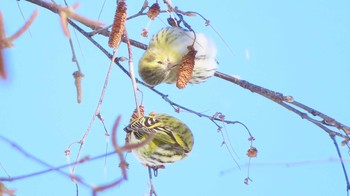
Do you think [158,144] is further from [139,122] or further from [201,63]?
[201,63]

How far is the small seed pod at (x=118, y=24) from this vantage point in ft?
6.03

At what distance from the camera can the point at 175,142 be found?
253 cm

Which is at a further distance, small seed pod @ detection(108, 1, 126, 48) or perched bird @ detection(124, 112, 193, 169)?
perched bird @ detection(124, 112, 193, 169)

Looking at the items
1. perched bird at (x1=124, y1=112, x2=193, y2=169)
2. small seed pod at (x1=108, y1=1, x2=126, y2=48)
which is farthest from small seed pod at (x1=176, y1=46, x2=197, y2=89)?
small seed pod at (x1=108, y1=1, x2=126, y2=48)

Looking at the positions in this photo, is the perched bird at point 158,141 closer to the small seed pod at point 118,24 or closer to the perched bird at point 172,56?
the perched bird at point 172,56

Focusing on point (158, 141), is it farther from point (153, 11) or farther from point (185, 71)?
point (153, 11)

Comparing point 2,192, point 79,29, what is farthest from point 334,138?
point 2,192

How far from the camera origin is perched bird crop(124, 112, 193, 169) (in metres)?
2.37

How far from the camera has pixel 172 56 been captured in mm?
2848

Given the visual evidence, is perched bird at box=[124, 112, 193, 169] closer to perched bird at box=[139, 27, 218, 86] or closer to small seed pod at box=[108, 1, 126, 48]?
perched bird at box=[139, 27, 218, 86]

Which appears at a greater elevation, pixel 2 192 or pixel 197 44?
pixel 197 44

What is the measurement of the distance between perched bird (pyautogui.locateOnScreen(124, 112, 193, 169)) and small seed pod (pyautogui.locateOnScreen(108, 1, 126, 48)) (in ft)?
1.81

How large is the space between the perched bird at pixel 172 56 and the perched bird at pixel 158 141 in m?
0.31

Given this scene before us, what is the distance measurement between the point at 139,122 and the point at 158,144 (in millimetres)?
200
